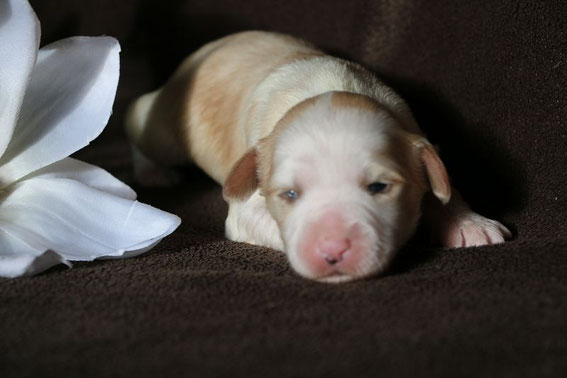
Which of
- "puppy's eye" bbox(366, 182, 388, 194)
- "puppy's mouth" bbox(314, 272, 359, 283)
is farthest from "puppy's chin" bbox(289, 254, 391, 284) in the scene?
"puppy's eye" bbox(366, 182, 388, 194)

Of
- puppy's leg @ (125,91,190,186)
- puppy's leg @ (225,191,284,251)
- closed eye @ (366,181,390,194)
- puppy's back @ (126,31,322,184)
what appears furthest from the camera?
puppy's leg @ (125,91,190,186)

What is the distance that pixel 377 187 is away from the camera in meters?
1.96

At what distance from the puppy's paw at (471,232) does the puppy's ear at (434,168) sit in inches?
7.0

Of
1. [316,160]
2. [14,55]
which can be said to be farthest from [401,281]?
[14,55]

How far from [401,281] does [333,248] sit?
0.18 m

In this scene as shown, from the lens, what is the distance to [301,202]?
1953 mm

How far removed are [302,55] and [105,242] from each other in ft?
3.53

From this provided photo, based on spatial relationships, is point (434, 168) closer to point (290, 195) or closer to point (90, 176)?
point (290, 195)

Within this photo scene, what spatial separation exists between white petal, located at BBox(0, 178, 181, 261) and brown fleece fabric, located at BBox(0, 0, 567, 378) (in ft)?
0.21

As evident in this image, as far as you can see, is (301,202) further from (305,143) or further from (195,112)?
(195,112)

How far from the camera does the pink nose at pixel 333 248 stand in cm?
180

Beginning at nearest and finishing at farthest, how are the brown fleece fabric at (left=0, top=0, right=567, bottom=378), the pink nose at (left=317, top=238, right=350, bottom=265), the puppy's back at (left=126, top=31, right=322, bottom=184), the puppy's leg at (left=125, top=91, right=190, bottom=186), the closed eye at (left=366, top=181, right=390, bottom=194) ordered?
the brown fleece fabric at (left=0, top=0, right=567, bottom=378)
the pink nose at (left=317, top=238, right=350, bottom=265)
the closed eye at (left=366, top=181, right=390, bottom=194)
the puppy's back at (left=126, top=31, right=322, bottom=184)
the puppy's leg at (left=125, top=91, right=190, bottom=186)

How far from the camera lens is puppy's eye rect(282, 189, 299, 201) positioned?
2.00 meters

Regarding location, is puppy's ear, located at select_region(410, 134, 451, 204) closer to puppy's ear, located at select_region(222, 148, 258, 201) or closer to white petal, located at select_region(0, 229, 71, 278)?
puppy's ear, located at select_region(222, 148, 258, 201)
